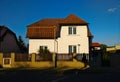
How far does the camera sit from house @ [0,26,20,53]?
40566 millimetres

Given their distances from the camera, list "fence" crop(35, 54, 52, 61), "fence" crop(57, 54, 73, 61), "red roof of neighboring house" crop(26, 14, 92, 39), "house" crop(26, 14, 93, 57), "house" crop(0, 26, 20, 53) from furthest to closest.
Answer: "house" crop(0, 26, 20, 53) → "red roof of neighboring house" crop(26, 14, 92, 39) → "house" crop(26, 14, 93, 57) → "fence" crop(57, 54, 73, 61) → "fence" crop(35, 54, 52, 61)

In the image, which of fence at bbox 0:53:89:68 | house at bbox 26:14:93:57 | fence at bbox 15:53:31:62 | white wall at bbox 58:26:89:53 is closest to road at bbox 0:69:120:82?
fence at bbox 0:53:89:68

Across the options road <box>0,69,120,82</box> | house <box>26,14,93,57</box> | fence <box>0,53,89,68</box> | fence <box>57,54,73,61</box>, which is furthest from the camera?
house <box>26,14,93,57</box>

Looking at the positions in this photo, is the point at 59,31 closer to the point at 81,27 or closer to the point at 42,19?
the point at 81,27

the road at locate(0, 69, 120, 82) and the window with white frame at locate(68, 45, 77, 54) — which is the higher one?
the window with white frame at locate(68, 45, 77, 54)

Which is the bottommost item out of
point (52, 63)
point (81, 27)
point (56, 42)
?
point (52, 63)

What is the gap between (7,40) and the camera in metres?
43.2

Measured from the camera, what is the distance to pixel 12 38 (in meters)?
46.5

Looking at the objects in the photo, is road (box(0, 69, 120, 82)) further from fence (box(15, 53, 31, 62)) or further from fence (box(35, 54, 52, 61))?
fence (box(35, 54, 52, 61))

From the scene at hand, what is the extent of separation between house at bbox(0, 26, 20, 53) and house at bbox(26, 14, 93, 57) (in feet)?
19.6

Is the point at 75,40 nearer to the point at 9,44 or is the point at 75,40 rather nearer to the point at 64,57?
the point at 64,57

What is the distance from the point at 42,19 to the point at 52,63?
15.5m

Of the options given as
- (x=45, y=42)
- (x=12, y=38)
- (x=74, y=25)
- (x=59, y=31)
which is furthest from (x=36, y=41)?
(x=12, y=38)

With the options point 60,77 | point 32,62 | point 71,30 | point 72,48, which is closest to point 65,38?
point 71,30
